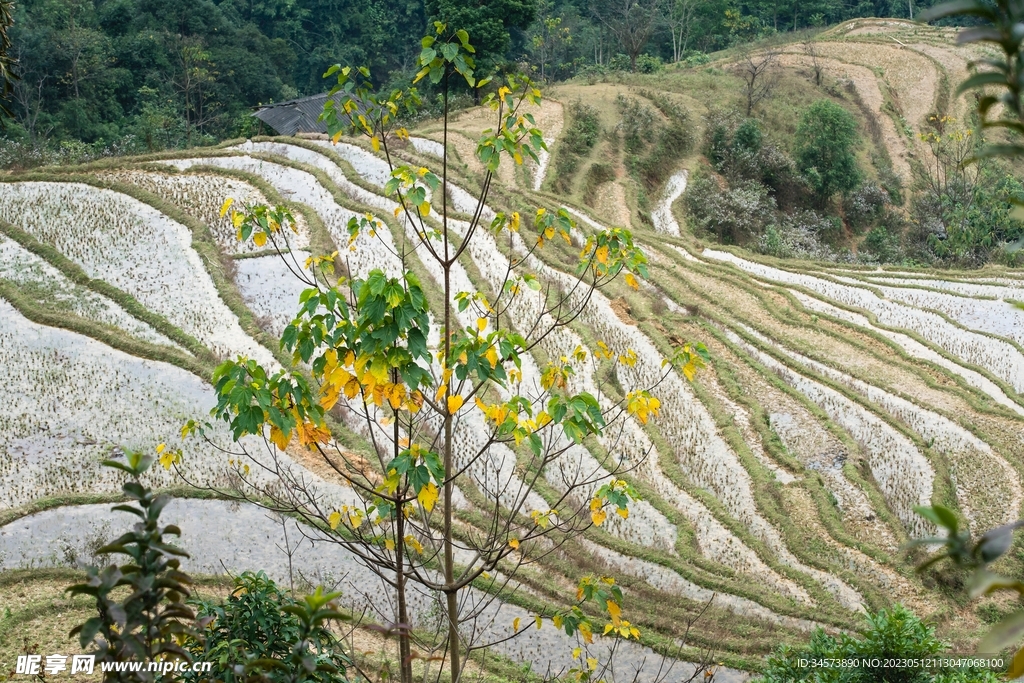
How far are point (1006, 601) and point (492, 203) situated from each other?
12.6 m

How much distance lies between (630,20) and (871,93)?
12229 millimetres

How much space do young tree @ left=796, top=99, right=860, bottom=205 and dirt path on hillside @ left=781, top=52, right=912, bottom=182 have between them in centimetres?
467

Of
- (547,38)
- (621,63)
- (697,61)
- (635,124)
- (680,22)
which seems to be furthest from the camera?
(547,38)

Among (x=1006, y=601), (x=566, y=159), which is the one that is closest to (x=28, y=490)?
(x=1006, y=601)

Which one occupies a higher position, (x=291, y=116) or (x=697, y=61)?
(x=697, y=61)

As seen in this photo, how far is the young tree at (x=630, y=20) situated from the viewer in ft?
122

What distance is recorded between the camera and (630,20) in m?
41.5

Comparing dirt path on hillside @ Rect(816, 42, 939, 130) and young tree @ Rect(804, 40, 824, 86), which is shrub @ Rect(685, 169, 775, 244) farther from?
dirt path on hillside @ Rect(816, 42, 939, 130)

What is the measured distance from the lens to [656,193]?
2667 centimetres

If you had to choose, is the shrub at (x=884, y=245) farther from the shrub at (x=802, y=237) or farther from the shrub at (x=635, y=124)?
the shrub at (x=635, y=124)

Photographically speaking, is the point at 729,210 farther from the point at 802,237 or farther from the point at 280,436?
the point at 280,436

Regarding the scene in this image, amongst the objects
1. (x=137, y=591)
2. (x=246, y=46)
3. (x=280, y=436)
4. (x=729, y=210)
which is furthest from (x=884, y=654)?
(x=246, y=46)

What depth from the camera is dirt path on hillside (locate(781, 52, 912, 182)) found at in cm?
3161

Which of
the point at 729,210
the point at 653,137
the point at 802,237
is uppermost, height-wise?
the point at 653,137
